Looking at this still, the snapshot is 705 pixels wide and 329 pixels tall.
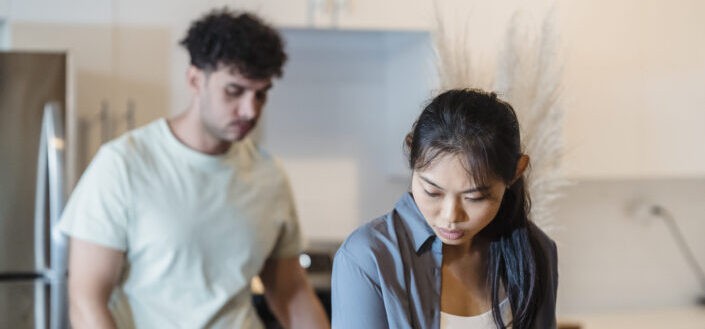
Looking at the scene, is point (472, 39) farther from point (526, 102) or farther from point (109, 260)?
point (109, 260)

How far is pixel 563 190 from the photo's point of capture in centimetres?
347

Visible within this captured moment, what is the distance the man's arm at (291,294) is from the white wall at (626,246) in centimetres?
164

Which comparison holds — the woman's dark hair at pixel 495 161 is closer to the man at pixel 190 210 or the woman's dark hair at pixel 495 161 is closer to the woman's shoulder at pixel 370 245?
the woman's shoulder at pixel 370 245

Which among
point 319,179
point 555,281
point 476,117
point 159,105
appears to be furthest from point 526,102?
point 319,179

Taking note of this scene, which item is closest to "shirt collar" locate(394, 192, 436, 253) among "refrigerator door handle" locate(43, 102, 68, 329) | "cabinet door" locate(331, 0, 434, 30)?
"refrigerator door handle" locate(43, 102, 68, 329)

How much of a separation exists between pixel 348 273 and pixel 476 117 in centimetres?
24

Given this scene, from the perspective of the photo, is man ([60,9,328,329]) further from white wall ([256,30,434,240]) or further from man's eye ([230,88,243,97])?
white wall ([256,30,434,240])

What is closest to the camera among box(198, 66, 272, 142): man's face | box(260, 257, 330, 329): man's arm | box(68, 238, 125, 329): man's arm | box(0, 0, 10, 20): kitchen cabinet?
box(68, 238, 125, 329): man's arm

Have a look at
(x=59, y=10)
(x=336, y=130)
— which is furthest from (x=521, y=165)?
(x=336, y=130)

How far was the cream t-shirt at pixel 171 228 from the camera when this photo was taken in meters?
1.80

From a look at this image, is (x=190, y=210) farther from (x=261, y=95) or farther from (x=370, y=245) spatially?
(x=370, y=245)

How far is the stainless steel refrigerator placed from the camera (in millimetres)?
2633

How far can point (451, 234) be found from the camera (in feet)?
3.77

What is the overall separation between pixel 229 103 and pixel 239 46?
0.39ft
